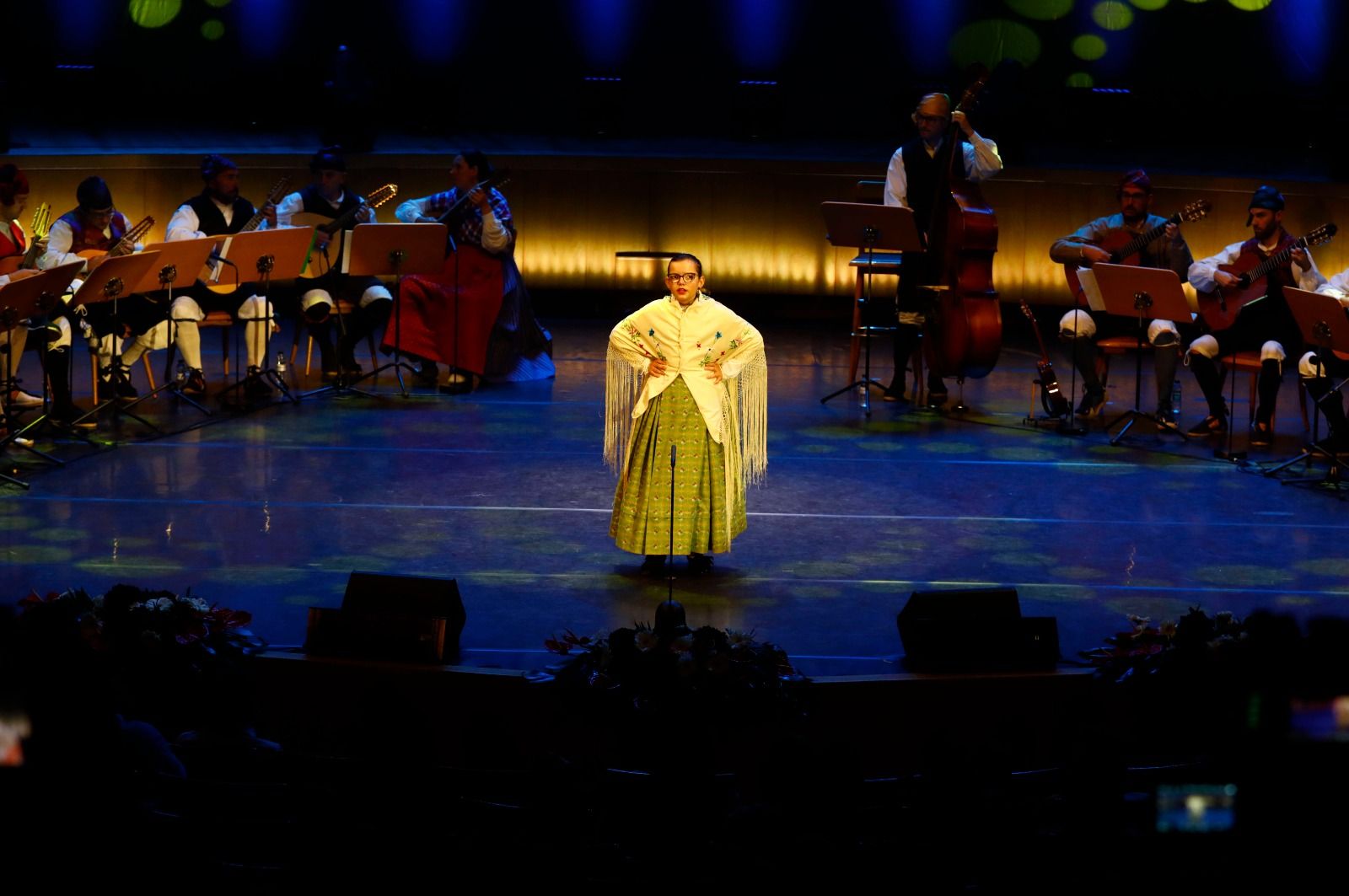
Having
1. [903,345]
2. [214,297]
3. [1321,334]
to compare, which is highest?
[214,297]

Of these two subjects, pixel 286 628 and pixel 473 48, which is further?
pixel 473 48

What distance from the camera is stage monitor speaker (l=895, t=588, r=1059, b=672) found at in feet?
17.3

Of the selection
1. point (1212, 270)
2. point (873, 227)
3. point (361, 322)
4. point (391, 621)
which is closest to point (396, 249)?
point (361, 322)

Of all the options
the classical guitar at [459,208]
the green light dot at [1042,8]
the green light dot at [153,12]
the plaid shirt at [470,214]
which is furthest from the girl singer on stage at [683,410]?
the green light dot at [153,12]

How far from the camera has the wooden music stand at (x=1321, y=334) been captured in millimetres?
7688

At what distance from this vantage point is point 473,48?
1456 cm

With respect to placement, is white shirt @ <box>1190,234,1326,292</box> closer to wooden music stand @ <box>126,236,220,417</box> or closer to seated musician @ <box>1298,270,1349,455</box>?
seated musician @ <box>1298,270,1349,455</box>

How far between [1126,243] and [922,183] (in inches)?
47.3

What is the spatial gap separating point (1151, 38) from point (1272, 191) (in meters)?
5.26

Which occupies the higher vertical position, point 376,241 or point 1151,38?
point 1151,38

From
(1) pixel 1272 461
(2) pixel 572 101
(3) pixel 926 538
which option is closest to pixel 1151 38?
(2) pixel 572 101

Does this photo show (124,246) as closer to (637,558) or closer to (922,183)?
(637,558)

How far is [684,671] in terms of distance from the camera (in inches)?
194

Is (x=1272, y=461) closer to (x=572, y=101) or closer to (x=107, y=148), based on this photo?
(x=572, y=101)
